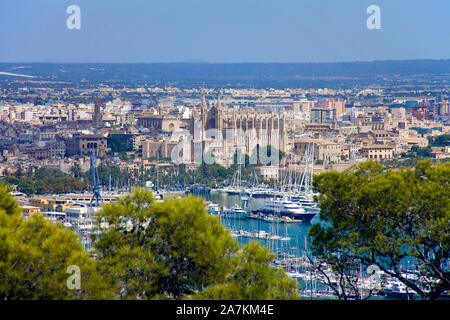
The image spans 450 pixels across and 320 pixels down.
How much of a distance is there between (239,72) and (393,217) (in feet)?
348

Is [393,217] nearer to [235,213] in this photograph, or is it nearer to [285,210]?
[285,210]

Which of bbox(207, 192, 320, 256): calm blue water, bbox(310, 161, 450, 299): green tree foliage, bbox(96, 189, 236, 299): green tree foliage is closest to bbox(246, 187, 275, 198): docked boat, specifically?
bbox(207, 192, 320, 256): calm blue water

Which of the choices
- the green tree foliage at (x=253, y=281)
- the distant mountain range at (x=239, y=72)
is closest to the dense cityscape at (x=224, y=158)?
the green tree foliage at (x=253, y=281)

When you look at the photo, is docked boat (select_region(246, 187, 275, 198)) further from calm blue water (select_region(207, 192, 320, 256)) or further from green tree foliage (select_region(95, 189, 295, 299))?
green tree foliage (select_region(95, 189, 295, 299))

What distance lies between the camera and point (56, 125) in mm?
43812

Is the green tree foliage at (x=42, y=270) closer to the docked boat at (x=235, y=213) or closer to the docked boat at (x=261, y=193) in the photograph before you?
the docked boat at (x=235, y=213)

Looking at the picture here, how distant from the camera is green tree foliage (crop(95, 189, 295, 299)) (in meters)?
5.72

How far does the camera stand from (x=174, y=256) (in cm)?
583

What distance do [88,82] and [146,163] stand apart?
166ft

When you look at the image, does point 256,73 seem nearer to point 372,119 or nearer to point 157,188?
point 372,119

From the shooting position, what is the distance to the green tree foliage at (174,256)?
572 centimetres

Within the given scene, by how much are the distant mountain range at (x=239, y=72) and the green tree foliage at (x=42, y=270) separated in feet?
241

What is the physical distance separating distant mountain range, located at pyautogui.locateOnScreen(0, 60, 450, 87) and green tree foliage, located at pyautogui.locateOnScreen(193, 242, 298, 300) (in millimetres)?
73648
